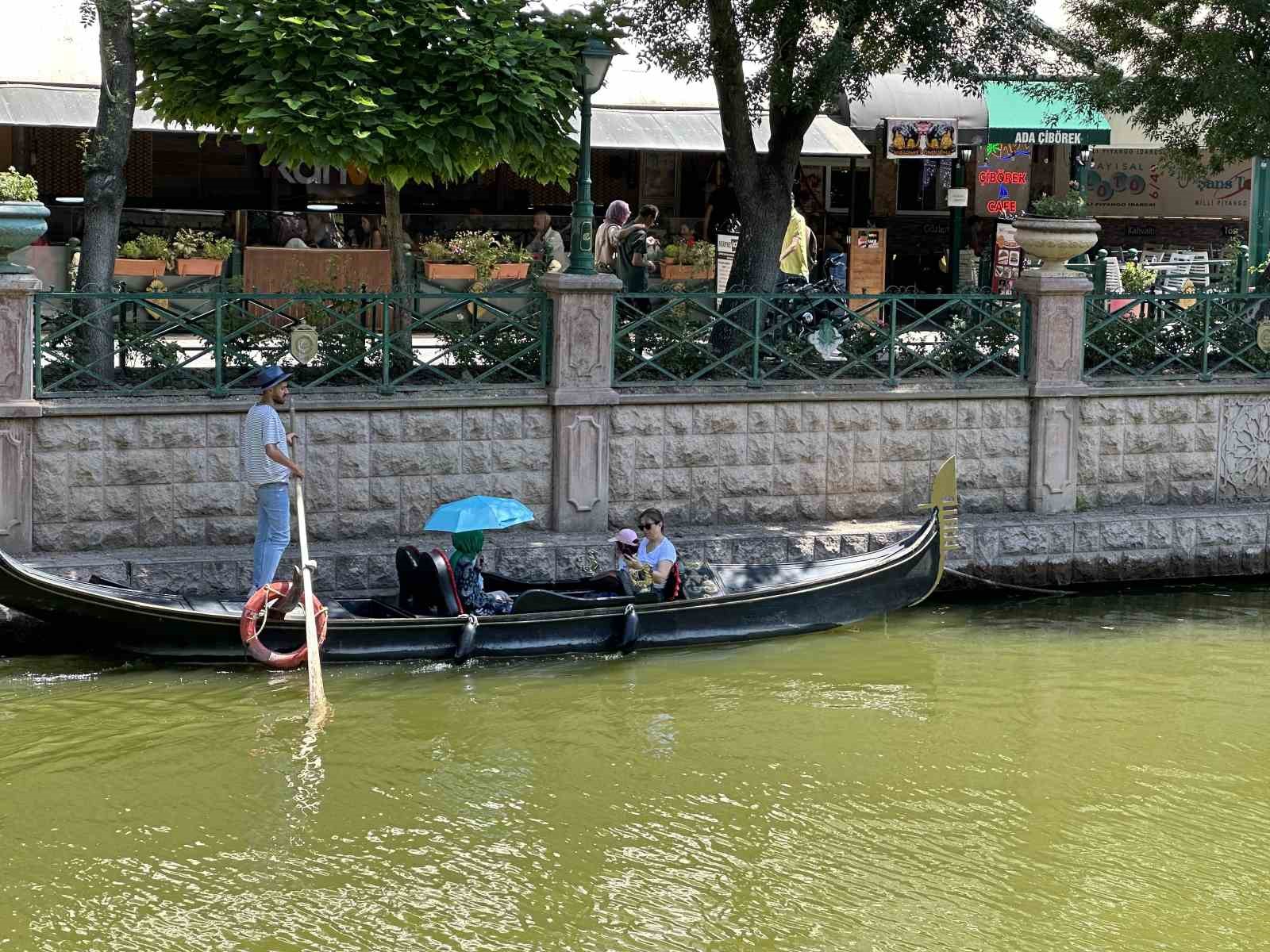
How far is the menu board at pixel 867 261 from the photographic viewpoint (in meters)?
22.8

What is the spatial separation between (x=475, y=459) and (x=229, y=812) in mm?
4509

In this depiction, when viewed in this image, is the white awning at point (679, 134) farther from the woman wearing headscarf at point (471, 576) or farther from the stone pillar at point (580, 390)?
the woman wearing headscarf at point (471, 576)

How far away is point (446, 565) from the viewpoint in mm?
12453

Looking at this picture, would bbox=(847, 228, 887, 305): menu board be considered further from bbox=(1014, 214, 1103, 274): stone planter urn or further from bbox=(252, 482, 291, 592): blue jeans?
bbox=(252, 482, 291, 592): blue jeans

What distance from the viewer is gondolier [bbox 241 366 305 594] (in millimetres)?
12195

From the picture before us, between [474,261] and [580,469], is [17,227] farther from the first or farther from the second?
[474,261]

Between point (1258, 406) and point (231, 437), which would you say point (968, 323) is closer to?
point (1258, 406)

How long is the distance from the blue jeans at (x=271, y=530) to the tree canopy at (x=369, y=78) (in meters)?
2.37

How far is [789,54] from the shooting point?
15484mm

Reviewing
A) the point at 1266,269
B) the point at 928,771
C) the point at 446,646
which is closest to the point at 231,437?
the point at 446,646

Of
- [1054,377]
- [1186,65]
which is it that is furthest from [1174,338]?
[1186,65]

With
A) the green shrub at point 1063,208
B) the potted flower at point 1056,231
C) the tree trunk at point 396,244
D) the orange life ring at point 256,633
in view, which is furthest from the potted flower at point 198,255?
the green shrub at point 1063,208

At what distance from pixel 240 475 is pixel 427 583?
1.71 m

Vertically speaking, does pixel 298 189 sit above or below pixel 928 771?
above
